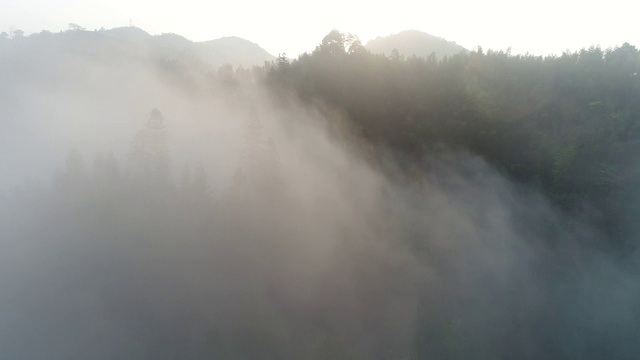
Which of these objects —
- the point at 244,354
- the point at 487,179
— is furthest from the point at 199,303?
the point at 487,179

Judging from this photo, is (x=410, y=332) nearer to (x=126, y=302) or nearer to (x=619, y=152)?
(x=126, y=302)

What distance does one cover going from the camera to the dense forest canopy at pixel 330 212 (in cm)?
978

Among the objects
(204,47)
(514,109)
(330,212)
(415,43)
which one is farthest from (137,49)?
(514,109)

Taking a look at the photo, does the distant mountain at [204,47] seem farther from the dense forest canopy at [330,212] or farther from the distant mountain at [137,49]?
the dense forest canopy at [330,212]

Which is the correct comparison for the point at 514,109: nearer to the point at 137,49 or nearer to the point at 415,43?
the point at 415,43

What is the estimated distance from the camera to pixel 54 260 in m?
9.58

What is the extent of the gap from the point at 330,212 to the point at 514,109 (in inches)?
201

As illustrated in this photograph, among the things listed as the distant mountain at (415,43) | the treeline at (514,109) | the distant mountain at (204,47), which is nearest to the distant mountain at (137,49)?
the distant mountain at (204,47)

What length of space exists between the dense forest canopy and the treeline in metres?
0.05

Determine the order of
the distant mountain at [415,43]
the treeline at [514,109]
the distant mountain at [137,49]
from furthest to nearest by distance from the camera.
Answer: the distant mountain at [415,43] → the distant mountain at [137,49] → the treeline at [514,109]

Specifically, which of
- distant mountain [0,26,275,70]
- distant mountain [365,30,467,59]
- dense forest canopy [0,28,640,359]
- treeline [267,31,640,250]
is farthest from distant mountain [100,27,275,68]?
treeline [267,31,640,250]

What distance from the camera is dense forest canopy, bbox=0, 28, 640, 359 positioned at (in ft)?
32.1

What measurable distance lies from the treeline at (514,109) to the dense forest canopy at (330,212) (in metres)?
0.05

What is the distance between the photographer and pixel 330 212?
11.4 meters
